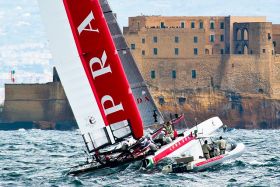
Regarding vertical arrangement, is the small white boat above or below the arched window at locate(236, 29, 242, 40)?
below

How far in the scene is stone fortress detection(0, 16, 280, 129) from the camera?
321 ft

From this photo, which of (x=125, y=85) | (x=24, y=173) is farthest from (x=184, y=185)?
(x=24, y=173)

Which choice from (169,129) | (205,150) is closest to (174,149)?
(205,150)

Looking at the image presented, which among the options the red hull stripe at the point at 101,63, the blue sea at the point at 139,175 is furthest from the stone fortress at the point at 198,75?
the red hull stripe at the point at 101,63

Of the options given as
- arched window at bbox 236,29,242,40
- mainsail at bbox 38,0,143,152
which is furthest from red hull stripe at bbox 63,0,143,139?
arched window at bbox 236,29,242,40

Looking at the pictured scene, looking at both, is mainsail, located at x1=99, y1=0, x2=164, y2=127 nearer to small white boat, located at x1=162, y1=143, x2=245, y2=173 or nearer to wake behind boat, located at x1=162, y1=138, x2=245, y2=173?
wake behind boat, located at x1=162, y1=138, x2=245, y2=173

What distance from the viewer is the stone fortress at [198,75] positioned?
97.9 m

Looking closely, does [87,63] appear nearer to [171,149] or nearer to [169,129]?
[171,149]

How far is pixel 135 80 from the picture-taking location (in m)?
40.4

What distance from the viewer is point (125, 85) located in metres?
34.6

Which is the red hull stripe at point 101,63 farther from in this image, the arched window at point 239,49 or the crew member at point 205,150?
the arched window at point 239,49

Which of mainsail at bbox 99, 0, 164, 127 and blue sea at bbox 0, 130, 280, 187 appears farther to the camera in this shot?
mainsail at bbox 99, 0, 164, 127

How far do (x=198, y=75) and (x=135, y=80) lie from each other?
60.1 meters

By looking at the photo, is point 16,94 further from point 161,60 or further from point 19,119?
point 161,60
